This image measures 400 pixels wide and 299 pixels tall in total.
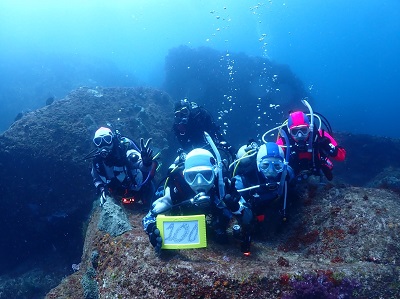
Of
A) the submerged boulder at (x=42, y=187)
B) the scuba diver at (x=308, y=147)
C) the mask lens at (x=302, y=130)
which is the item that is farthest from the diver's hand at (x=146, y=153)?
the submerged boulder at (x=42, y=187)

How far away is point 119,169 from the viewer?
748 cm

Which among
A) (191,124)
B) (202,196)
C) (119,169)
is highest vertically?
(202,196)

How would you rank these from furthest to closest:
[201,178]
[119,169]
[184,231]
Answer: [119,169]
[201,178]
[184,231]

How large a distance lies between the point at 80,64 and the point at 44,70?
633cm

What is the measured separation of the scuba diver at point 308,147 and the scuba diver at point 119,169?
3429 millimetres

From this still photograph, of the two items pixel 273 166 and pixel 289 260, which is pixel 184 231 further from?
pixel 273 166

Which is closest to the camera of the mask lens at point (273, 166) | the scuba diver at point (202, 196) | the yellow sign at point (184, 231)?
the yellow sign at point (184, 231)

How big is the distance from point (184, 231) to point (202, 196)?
0.58 metres

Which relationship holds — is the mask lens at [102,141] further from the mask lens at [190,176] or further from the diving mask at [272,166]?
the diving mask at [272,166]

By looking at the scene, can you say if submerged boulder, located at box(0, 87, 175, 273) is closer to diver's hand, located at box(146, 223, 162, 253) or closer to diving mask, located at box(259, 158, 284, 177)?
diving mask, located at box(259, 158, 284, 177)

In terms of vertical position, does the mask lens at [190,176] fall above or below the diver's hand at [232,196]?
above

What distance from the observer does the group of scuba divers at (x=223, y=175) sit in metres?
5.00

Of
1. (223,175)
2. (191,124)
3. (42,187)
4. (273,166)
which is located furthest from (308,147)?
(42,187)

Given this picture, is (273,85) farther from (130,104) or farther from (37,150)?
Answer: (37,150)
